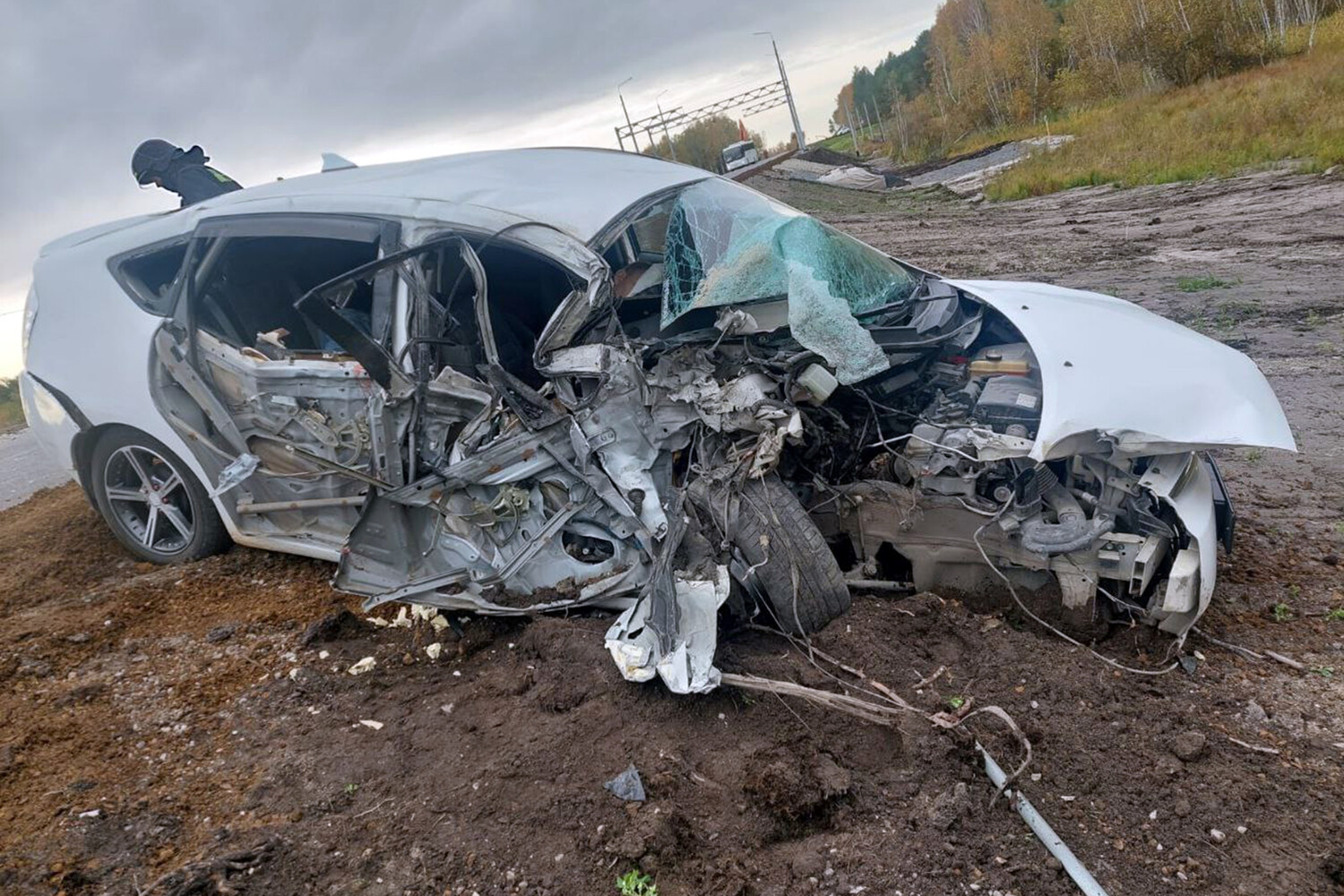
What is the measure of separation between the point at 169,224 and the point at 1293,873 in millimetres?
4839

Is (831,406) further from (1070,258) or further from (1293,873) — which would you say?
(1070,258)

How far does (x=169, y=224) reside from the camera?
13.1 ft

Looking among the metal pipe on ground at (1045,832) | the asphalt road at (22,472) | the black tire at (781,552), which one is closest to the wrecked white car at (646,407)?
the black tire at (781,552)

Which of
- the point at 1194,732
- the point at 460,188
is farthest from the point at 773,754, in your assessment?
the point at 460,188

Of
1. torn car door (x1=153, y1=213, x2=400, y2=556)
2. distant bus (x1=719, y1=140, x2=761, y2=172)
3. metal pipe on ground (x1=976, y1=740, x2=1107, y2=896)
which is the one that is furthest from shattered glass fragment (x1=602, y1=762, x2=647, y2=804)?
distant bus (x1=719, y1=140, x2=761, y2=172)

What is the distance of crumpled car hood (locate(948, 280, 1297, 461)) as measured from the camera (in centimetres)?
268

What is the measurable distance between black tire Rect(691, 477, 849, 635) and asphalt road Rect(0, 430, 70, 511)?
17.2ft

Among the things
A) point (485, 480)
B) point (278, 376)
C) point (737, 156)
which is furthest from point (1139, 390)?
point (737, 156)

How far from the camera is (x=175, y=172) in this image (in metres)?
5.97

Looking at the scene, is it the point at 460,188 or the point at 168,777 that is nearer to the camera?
the point at 168,777

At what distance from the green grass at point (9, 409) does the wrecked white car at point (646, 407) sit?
38.0 feet

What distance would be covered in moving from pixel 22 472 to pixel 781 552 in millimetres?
8785

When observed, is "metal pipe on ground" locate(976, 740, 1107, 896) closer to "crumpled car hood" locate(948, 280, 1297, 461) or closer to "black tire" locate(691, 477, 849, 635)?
"black tire" locate(691, 477, 849, 635)

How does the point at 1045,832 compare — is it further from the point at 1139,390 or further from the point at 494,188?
the point at 494,188
